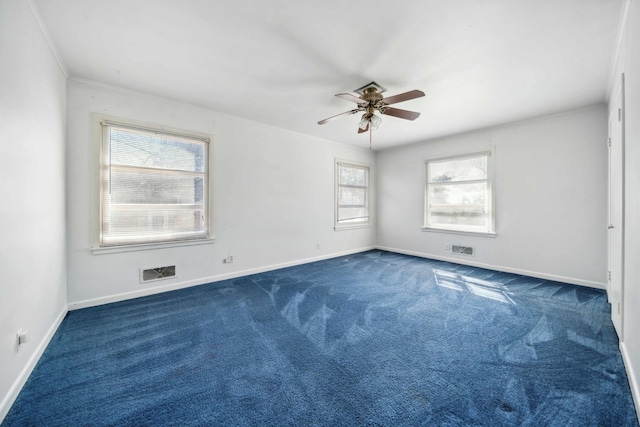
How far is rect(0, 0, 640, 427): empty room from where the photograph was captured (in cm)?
160

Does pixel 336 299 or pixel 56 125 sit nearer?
pixel 56 125

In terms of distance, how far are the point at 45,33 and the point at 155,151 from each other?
1.43 metres

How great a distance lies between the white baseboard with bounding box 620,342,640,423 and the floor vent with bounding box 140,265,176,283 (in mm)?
4316

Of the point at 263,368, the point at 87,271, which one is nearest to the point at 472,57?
the point at 263,368

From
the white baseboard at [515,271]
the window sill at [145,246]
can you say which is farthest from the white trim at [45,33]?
the white baseboard at [515,271]

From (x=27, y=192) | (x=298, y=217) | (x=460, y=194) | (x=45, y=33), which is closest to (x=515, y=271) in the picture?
(x=460, y=194)

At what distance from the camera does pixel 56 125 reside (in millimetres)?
2459

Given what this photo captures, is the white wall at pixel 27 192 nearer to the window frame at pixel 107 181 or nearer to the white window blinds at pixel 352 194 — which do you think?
the window frame at pixel 107 181

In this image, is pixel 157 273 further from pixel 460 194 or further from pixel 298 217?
pixel 460 194

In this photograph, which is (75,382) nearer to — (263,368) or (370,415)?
(263,368)

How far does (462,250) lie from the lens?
16.0ft

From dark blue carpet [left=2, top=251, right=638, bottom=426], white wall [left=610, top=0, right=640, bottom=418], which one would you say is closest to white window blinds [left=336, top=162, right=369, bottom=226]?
dark blue carpet [left=2, top=251, right=638, bottom=426]

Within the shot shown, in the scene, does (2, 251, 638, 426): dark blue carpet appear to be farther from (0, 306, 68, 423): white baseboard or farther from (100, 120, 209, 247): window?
(100, 120, 209, 247): window

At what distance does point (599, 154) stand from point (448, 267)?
8.47ft
